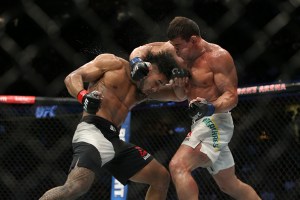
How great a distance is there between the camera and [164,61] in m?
2.43

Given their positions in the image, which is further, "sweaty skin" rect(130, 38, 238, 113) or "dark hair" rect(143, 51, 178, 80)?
"dark hair" rect(143, 51, 178, 80)

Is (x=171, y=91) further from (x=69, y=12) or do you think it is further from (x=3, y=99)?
(x=69, y=12)

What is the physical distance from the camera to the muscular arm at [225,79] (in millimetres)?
2301

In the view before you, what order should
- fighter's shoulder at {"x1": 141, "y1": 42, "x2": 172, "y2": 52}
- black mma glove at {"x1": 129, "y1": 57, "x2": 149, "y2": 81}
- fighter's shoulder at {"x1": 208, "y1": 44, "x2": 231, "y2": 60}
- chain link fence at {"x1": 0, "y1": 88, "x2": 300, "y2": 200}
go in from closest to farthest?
1. black mma glove at {"x1": 129, "y1": 57, "x2": 149, "y2": 81}
2. fighter's shoulder at {"x1": 208, "y1": 44, "x2": 231, "y2": 60}
3. fighter's shoulder at {"x1": 141, "y1": 42, "x2": 172, "y2": 52}
4. chain link fence at {"x1": 0, "y1": 88, "x2": 300, "y2": 200}

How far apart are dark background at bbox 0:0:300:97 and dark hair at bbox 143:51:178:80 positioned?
2.14 meters

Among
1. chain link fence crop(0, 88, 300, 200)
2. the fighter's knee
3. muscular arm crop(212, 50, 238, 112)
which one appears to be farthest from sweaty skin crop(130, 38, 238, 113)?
chain link fence crop(0, 88, 300, 200)

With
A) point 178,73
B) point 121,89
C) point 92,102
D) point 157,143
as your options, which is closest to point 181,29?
point 178,73

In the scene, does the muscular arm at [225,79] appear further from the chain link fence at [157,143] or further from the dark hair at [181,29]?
the chain link fence at [157,143]

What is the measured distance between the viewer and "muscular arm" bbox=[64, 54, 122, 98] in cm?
227

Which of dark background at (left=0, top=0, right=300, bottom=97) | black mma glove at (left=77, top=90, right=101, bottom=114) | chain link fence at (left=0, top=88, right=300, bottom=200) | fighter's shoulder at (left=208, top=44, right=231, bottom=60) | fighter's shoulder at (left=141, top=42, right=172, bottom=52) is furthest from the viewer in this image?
dark background at (left=0, top=0, right=300, bottom=97)

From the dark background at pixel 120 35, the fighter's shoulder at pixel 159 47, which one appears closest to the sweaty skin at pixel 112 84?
the fighter's shoulder at pixel 159 47

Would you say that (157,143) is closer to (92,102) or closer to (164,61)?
(164,61)

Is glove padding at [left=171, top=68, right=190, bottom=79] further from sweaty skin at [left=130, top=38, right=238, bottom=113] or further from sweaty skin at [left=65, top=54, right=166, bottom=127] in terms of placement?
sweaty skin at [left=65, top=54, right=166, bottom=127]

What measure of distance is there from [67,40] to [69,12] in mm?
286
